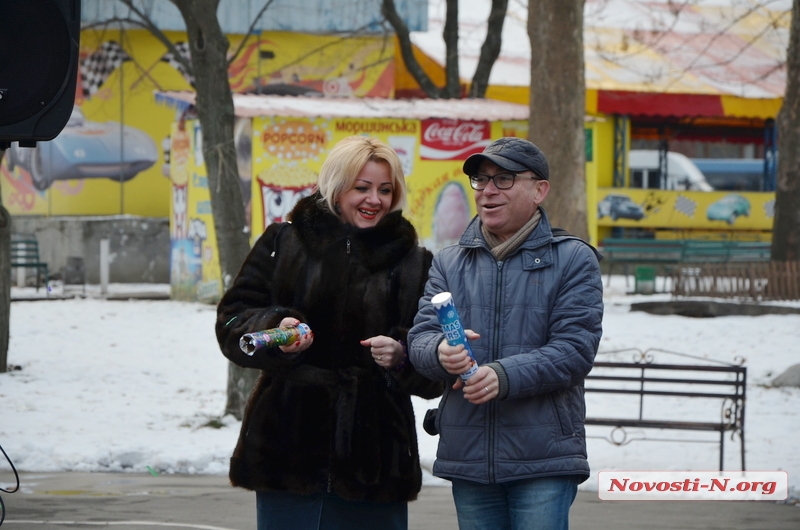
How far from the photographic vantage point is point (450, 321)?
3547 millimetres

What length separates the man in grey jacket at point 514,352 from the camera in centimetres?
366

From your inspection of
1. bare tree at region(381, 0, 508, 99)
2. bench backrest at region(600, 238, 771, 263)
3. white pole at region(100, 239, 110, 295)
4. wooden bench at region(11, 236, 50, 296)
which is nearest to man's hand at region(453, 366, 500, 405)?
wooden bench at region(11, 236, 50, 296)

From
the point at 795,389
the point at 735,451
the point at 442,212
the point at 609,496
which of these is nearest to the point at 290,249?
the point at 609,496

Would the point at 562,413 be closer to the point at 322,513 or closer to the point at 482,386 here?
the point at 482,386

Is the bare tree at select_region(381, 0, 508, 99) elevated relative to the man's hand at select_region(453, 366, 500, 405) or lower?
elevated

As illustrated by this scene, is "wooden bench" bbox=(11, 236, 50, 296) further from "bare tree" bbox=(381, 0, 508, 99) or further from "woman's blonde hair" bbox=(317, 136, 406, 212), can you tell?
"woman's blonde hair" bbox=(317, 136, 406, 212)

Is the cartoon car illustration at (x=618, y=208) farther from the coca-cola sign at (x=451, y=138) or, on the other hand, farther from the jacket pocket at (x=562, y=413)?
the jacket pocket at (x=562, y=413)

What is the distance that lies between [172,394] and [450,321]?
8.86m

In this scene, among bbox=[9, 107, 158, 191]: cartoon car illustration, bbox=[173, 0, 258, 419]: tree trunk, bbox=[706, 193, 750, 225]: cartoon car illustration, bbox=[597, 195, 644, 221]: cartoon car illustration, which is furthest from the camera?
bbox=[706, 193, 750, 225]: cartoon car illustration

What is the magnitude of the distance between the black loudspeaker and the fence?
14.7 metres

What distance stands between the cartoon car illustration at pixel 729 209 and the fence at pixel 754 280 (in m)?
8.77

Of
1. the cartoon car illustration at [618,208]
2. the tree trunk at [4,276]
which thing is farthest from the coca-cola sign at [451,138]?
the tree trunk at [4,276]

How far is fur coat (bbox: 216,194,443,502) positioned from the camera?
407cm

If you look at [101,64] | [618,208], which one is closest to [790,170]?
[618,208]
